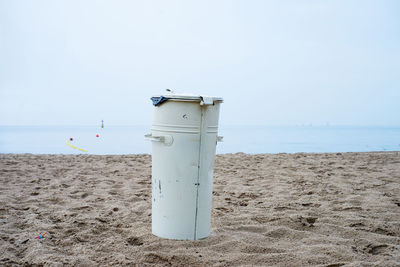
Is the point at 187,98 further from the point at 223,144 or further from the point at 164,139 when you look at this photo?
the point at 223,144

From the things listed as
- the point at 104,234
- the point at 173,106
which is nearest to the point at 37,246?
the point at 104,234

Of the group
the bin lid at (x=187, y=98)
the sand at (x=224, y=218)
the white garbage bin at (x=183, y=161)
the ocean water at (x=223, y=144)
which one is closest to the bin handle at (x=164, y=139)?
the white garbage bin at (x=183, y=161)

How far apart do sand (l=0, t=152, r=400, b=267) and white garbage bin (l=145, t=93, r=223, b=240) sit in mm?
149

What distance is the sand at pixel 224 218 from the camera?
2334mm

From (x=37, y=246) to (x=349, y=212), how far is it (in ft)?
8.78

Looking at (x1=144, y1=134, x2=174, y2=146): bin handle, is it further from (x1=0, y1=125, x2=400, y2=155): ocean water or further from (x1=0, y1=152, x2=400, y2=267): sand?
(x1=0, y1=125, x2=400, y2=155): ocean water

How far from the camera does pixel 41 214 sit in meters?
3.30

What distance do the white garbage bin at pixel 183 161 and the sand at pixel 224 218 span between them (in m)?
0.15

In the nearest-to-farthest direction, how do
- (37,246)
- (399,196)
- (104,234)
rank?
(37,246)
(104,234)
(399,196)

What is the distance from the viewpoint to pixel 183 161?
2.56 metres

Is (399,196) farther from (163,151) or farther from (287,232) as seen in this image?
(163,151)

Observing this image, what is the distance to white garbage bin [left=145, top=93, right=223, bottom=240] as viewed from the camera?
254cm

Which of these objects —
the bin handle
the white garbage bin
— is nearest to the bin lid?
the white garbage bin

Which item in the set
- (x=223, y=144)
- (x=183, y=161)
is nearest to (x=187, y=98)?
(x=183, y=161)
